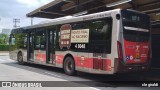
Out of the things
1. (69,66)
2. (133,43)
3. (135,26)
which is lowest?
(69,66)

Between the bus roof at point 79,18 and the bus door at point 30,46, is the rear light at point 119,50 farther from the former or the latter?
the bus door at point 30,46

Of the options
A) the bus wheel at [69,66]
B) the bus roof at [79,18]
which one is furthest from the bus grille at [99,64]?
the bus wheel at [69,66]

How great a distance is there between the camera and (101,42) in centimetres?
1280

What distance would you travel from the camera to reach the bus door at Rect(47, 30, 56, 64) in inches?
672

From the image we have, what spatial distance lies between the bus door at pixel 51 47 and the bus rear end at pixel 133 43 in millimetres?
5728

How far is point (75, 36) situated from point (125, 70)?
3694mm

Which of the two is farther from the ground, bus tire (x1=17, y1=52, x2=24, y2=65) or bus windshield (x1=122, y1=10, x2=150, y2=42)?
bus windshield (x1=122, y1=10, x2=150, y2=42)

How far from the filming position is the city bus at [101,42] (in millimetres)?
12039

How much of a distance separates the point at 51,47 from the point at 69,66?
2282 mm

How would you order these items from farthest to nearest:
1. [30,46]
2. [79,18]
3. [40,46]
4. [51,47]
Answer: [30,46] → [40,46] → [51,47] → [79,18]

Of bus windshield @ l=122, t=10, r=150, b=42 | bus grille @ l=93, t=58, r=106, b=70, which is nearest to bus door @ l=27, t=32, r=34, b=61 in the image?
bus grille @ l=93, t=58, r=106, b=70

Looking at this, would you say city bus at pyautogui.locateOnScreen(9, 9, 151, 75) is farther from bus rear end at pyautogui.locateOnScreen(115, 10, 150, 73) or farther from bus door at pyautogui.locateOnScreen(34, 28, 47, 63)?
bus door at pyautogui.locateOnScreen(34, 28, 47, 63)

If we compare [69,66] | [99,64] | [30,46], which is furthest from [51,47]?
[99,64]

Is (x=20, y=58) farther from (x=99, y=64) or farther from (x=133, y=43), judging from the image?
(x=133, y=43)
